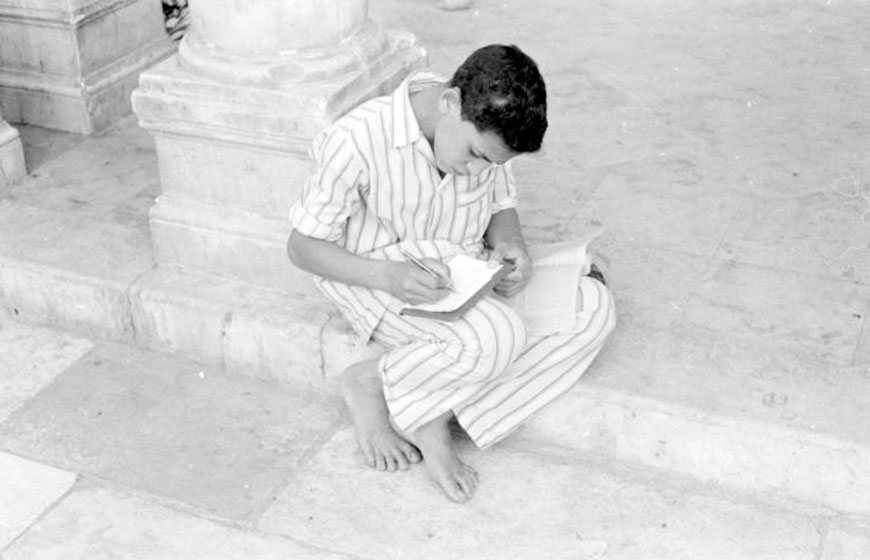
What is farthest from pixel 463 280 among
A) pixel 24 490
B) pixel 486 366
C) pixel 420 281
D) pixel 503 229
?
pixel 24 490

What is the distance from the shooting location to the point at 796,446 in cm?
327

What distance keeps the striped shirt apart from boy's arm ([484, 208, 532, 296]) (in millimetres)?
48

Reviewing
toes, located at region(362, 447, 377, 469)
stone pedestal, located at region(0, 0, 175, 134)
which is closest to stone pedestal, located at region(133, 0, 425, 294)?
toes, located at region(362, 447, 377, 469)

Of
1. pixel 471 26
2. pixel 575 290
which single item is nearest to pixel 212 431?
pixel 575 290

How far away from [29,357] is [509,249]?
161 centimetres

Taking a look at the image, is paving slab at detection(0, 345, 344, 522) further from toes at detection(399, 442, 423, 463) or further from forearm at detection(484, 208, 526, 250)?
forearm at detection(484, 208, 526, 250)

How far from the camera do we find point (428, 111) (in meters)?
3.23

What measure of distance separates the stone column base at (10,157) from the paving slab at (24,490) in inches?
55.2

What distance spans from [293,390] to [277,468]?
40 centimetres

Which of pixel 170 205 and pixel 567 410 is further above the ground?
pixel 170 205

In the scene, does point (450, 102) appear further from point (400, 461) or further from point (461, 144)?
point (400, 461)

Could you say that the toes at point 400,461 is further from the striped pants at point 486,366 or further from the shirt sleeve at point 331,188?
the shirt sleeve at point 331,188

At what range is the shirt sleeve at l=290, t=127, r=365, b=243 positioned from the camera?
128 inches

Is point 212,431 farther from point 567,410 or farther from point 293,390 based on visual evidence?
A: point 567,410
